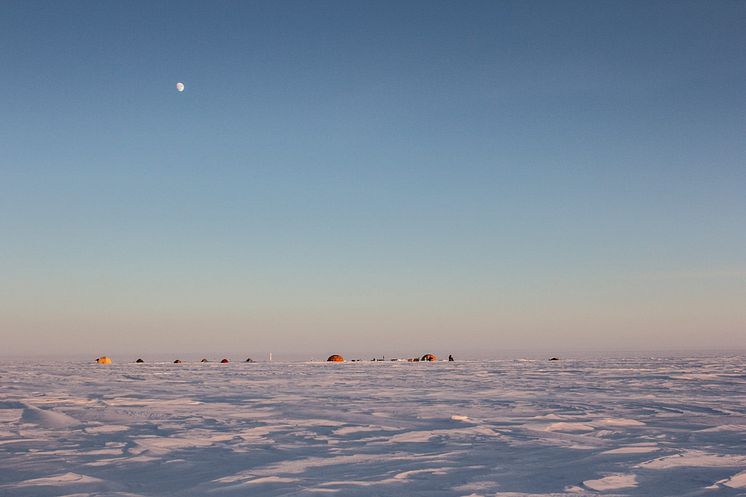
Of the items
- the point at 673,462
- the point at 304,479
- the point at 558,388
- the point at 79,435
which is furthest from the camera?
the point at 558,388

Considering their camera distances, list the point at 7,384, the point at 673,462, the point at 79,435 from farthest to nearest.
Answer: the point at 7,384 < the point at 79,435 < the point at 673,462

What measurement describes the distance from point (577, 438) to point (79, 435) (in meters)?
4.60

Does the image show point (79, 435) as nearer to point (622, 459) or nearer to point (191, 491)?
point (191, 491)

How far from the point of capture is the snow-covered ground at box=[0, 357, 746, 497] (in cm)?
378

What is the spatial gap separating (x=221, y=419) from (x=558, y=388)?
6.45 metres

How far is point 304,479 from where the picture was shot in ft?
13.0

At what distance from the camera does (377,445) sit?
5.16 m

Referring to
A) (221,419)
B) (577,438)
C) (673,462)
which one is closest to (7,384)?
(221,419)

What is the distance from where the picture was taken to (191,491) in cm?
371

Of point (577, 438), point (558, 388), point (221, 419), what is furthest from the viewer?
point (558, 388)

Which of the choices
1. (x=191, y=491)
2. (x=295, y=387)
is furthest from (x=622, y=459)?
(x=295, y=387)

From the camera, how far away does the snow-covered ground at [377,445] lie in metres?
3.78

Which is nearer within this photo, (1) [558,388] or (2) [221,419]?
(2) [221,419]

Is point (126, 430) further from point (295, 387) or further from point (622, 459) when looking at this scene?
point (295, 387)
